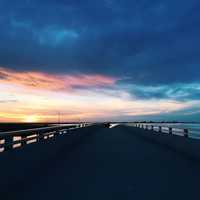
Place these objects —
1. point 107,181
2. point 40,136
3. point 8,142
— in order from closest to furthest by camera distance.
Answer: point 107,181 < point 8,142 < point 40,136

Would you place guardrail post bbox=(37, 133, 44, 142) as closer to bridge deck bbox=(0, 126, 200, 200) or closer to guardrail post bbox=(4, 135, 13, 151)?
bridge deck bbox=(0, 126, 200, 200)

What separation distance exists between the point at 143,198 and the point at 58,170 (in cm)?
662

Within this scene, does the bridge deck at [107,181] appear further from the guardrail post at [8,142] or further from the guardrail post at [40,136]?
the guardrail post at [8,142]

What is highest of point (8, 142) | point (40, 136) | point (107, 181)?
point (40, 136)

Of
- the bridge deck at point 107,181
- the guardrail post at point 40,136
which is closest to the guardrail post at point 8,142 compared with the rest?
the bridge deck at point 107,181

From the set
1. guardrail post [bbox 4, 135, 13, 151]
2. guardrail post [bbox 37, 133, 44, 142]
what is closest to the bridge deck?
guardrail post [bbox 37, 133, 44, 142]

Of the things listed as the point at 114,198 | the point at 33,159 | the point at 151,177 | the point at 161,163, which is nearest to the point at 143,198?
the point at 114,198

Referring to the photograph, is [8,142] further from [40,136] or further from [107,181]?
[40,136]

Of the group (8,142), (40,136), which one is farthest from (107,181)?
(40,136)

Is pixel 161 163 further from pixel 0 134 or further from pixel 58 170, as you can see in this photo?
pixel 0 134

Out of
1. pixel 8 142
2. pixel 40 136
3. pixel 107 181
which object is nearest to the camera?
pixel 107 181

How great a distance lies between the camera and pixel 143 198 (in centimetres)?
1027

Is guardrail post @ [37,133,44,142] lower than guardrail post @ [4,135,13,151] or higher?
higher

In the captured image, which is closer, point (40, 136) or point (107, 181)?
point (107, 181)
